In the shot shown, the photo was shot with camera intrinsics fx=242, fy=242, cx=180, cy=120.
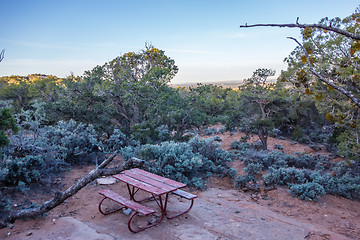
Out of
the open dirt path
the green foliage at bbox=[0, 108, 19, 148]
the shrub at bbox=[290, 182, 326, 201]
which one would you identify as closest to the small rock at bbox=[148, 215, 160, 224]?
the open dirt path

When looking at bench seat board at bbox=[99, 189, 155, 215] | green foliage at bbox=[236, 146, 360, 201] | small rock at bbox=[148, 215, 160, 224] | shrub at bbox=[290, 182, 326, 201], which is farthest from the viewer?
green foliage at bbox=[236, 146, 360, 201]

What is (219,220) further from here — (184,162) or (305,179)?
(305,179)

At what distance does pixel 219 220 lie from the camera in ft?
13.8

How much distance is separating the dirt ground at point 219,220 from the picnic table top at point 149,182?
59 centimetres

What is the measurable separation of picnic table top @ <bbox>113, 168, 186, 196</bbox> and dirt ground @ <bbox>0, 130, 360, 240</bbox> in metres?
0.59

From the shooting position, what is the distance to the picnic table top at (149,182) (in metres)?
3.86

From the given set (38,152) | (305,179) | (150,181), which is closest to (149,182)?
(150,181)

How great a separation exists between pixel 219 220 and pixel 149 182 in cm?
138

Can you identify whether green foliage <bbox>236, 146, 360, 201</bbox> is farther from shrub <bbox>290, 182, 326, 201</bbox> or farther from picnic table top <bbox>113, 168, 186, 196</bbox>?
picnic table top <bbox>113, 168, 186, 196</bbox>

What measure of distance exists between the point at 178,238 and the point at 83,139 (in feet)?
15.8

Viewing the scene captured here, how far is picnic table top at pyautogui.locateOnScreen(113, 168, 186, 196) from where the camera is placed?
386 cm

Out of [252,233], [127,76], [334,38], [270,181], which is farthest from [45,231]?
[334,38]

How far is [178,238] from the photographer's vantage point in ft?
11.5

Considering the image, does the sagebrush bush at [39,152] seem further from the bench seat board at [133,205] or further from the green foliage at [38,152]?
the bench seat board at [133,205]
